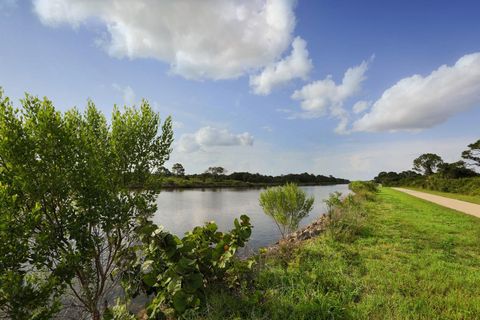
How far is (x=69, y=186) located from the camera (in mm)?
5367

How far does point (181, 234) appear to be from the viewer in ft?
57.4

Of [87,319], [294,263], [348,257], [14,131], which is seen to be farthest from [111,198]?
[348,257]

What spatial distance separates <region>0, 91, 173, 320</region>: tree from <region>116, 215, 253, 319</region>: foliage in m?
1.16

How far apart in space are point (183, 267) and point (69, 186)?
3.08 meters

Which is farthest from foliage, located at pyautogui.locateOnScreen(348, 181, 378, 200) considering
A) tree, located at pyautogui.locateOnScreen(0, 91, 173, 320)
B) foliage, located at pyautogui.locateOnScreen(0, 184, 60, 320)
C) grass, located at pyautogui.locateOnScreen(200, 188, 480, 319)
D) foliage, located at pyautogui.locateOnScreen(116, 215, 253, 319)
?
foliage, located at pyautogui.locateOnScreen(0, 184, 60, 320)

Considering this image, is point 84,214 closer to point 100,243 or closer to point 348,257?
point 100,243

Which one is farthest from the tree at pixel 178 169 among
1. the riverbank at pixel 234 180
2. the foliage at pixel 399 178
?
the foliage at pixel 399 178

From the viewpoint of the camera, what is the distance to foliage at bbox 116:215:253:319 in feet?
13.4

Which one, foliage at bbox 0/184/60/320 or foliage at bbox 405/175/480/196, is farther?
foliage at bbox 405/175/480/196

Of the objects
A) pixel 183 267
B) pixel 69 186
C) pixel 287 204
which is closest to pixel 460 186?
pixel 287 204

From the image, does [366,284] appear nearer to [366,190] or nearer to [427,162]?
[366,190]

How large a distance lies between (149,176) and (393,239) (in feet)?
28.3

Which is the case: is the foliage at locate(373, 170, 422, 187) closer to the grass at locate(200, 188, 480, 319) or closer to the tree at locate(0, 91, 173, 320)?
the grass at locate(200, 188, 480, 319)

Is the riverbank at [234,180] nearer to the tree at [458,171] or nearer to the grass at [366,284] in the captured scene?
the tree at [458,171]
